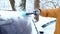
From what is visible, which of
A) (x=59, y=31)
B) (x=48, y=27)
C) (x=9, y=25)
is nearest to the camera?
(x=9, y=25)

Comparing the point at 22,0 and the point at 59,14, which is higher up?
the point at 22,0

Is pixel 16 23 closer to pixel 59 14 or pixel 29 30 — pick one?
pixel 29 30

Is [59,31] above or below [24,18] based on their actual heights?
below

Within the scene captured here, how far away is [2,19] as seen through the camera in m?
0.55

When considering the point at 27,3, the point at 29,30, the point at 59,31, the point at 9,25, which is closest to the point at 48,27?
the point at 59,31

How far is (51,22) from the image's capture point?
1.80 m

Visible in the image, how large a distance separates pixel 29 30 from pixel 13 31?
0.32ft

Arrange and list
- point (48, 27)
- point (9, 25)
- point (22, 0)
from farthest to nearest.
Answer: point (22, 0) → point (48, 27) → point (9, 25)

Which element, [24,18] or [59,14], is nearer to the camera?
[24,18]

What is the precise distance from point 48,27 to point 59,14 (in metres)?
→ 0.39

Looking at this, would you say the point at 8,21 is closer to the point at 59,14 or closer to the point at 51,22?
the point at 59,14

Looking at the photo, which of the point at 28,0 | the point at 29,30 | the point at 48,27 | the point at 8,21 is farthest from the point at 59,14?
the point at 8,21

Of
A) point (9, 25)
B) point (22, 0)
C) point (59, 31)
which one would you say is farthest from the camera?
point (22, 0)

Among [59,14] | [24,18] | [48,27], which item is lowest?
[48,27]
